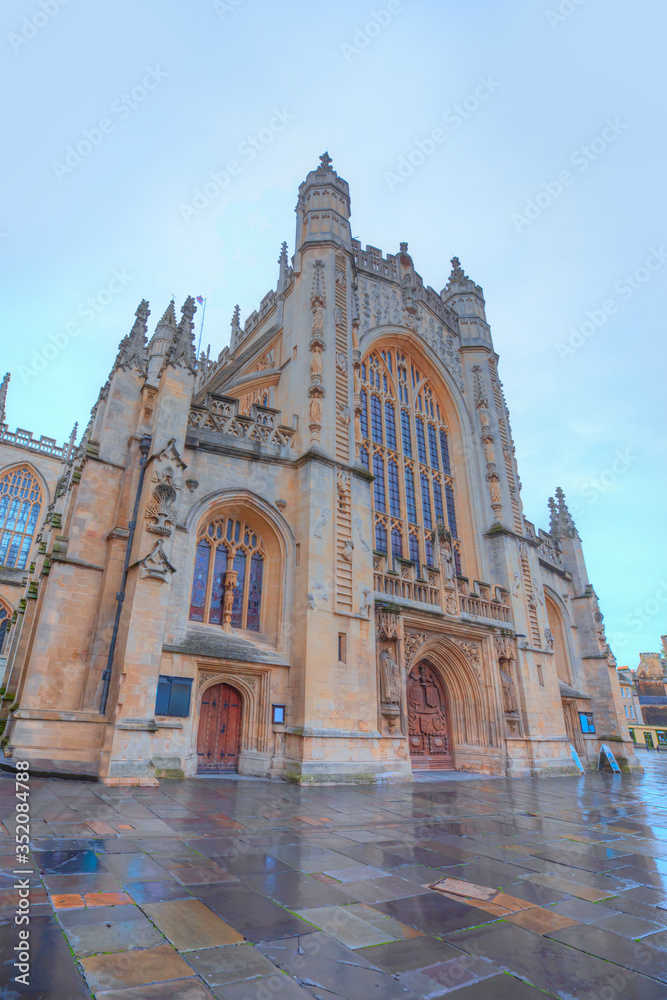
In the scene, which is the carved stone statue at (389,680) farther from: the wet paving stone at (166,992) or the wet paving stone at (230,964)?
the wet paving stone at (166,992)

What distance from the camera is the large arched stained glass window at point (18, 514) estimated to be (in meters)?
36.7

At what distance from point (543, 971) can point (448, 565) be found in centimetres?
1482

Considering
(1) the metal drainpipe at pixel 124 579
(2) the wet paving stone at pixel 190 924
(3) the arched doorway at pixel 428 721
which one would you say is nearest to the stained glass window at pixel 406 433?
(3) the arched doorway at pixel 428 721

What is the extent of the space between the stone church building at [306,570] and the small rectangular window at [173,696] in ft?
0.16

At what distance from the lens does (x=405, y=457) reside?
20.9 meters

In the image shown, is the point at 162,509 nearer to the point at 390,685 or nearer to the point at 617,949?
the point at 390,685

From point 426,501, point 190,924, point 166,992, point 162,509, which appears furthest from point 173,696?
point 426,501

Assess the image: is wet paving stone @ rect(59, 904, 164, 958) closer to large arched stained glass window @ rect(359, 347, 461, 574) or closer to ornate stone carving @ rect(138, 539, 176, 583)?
ornate stone carving @ rect(138, 539, 176, 583)

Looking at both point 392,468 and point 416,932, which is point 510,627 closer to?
point 392,468

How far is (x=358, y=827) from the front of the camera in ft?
24.1

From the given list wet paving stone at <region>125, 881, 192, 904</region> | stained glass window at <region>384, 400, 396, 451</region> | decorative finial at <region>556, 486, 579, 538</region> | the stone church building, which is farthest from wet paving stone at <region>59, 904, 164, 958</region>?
decorative finial at <region>556, 486, 579, 538</region>

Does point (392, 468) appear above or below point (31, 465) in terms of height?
below

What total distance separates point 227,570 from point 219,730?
3871 mm

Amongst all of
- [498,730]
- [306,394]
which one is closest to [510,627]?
[498,730]
